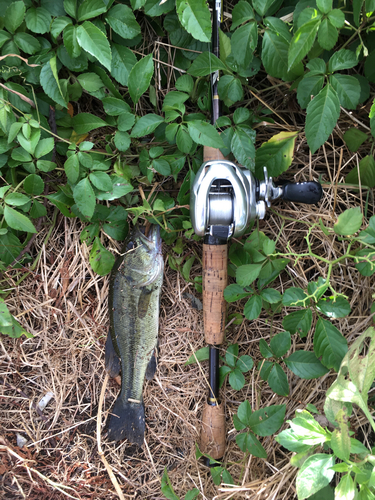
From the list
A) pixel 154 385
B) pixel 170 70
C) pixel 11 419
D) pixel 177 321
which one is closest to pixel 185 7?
pixel 170 70

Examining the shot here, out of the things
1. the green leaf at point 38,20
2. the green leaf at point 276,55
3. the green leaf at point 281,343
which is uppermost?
the green leaf at point 38,20

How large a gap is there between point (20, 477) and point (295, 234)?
2160 mm

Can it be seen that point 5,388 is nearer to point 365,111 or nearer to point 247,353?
point 247,353

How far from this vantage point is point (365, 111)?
1.63 m

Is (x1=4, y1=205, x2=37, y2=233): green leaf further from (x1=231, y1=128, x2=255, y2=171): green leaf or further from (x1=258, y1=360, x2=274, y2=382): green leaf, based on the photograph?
(x1=258, y1=360, x2=274, y2=382): green leaf

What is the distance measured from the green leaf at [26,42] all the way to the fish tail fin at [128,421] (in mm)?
1835

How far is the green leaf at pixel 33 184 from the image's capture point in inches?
65.6

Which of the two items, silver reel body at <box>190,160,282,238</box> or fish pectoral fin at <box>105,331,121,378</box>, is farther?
fish pectoral fin at <box>105,331,121,378</box>

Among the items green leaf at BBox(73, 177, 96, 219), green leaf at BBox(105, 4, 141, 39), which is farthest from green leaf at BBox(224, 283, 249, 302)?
green leaf at BBox(105, 4, 141, 39)

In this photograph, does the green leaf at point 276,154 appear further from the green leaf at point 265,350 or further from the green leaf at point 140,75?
the green leaf at point 265,350

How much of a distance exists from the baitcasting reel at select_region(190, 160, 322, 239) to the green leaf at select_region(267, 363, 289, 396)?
0.68 metres

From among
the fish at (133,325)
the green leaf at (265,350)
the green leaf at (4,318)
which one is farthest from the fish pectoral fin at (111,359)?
the green leaf at (265,350)

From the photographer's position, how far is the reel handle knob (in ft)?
4.64

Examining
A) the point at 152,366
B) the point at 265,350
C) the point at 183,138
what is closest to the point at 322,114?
the point at 183,138
